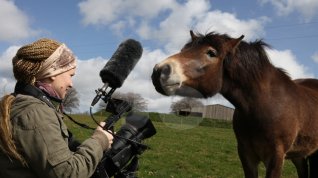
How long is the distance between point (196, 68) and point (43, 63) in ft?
8.71

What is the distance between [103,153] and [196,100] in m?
2.74

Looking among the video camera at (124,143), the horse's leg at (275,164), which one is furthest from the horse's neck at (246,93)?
the video camera at (124,143)

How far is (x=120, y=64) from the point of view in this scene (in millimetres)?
2846

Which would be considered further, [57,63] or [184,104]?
[184,104]

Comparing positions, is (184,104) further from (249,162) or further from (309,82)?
(309,82)

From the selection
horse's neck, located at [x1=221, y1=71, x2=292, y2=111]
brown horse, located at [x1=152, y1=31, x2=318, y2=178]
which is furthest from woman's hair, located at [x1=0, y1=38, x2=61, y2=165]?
horse's neck, located at [x1=221, y1=71, x2=292, y2=111]

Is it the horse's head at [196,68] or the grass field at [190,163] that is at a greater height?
the horse's head at [196,68]

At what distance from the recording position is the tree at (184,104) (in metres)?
5.34

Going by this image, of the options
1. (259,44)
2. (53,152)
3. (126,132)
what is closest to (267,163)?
(259,44)

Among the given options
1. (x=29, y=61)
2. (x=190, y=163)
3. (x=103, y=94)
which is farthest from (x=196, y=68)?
(x=190, y=163)

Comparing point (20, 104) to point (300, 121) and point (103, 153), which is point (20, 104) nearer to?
point (103, 153)

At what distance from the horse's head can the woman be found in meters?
2.04

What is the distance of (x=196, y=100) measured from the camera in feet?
17.7

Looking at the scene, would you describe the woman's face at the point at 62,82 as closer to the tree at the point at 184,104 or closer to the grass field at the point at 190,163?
the tree at the point at 184,104
